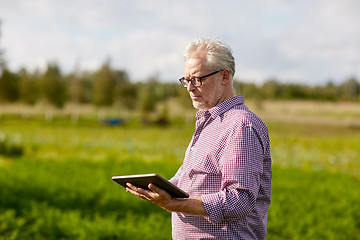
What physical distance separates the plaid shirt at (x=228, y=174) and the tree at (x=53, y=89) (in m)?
37.4

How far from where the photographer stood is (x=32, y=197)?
22.9 feet

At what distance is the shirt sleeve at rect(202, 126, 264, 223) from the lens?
1917mm

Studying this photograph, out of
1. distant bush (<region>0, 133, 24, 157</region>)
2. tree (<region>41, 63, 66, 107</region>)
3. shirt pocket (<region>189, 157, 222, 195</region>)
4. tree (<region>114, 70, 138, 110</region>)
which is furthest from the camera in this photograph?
tree (<region>114, 70, 138, 110</region>)

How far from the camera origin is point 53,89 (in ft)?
125

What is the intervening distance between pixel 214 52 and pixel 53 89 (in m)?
37.7

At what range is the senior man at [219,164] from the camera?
6.34 feet

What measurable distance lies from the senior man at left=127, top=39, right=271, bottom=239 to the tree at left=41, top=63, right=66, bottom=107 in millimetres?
37374

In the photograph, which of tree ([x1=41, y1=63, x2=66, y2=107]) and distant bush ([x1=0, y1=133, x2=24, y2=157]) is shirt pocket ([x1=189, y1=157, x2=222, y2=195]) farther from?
tree ([x1=41, y1=63, x2=66, y2=107])

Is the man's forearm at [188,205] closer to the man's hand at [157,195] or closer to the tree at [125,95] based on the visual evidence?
the man's hand at [157,195]

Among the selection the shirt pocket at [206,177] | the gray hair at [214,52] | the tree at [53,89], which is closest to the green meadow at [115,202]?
the shirt pocket at [206,177]

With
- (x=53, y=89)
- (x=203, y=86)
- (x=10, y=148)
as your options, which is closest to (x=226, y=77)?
(x=203, y=86)

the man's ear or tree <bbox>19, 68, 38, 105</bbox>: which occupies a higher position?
the man's ear

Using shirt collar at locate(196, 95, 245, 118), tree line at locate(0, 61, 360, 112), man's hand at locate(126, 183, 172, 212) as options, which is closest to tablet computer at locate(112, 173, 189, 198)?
man's hand at locate(126, 183, 172, 212)

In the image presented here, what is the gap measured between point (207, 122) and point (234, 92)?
0.69 ft
